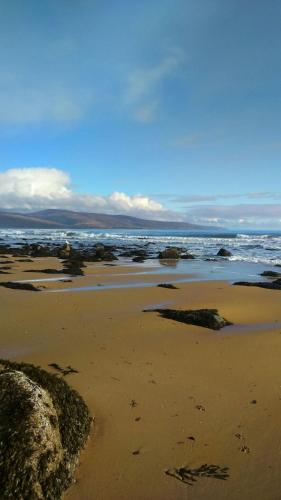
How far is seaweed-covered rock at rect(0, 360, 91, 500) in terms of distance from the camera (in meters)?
2.71

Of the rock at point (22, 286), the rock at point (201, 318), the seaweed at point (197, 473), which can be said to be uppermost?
the rock at point (201, 318)

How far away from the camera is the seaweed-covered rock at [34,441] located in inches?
107

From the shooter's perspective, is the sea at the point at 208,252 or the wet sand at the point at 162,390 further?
the sea at the point at 208,252

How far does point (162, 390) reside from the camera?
471cm

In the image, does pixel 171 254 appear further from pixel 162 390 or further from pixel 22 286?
pixel 162 390

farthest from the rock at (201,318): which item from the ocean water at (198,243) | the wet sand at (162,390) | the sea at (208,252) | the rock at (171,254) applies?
the rock at (171,254)

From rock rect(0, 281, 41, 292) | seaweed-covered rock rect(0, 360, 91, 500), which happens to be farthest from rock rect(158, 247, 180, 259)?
seaweed-covered rock rect(0, 360, 91, 500)

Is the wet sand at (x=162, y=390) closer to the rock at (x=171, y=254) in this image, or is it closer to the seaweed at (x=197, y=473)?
the seaweed at (x=197, y=473)

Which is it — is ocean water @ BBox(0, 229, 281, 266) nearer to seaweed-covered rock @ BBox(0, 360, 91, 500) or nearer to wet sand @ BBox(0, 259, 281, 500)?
wet sand @ BBox(0, 259, 281, 500)

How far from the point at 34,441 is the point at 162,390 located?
2.16 meters

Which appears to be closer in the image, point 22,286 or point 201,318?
point 201,318

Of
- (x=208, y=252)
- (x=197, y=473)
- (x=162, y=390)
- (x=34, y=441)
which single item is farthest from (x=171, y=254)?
(x=34, y=441)

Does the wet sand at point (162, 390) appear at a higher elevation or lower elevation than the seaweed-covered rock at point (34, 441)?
lower

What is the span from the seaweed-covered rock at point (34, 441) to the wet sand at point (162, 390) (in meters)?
0.19
